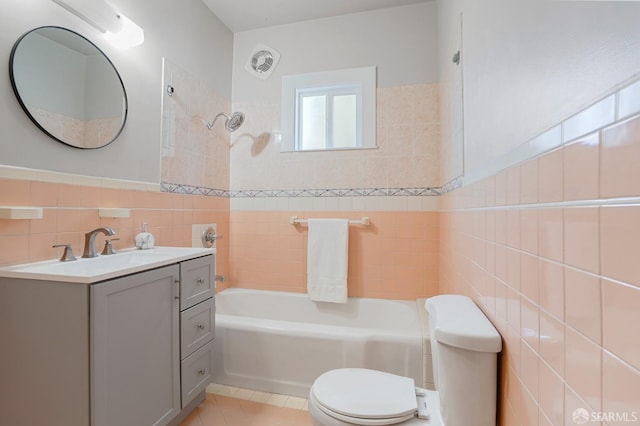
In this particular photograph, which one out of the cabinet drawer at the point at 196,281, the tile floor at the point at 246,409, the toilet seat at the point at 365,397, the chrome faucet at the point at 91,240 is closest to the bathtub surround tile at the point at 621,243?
Answer: the toilet seat at the point at 365,397

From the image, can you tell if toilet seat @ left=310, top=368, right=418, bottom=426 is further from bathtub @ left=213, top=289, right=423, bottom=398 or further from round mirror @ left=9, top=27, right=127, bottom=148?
round mirror @ left=9, top=27, right=127, bottom=148

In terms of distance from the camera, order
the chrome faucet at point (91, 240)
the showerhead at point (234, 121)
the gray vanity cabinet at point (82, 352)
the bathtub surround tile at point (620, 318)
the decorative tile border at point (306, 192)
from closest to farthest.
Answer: the bathtub surround tile at point (620, 318), the gray vanity cabinet at point (82, 352), the chrome faucet at point (91, 240), the decorative tile border at point (306, 192), the showerhead at point (234, 121)

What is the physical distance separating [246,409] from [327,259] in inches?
44.4

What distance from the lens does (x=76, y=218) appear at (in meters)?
1.36

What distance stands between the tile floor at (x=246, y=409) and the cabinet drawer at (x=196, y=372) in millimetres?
192

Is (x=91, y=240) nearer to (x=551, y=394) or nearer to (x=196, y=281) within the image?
(x=196, y=281)

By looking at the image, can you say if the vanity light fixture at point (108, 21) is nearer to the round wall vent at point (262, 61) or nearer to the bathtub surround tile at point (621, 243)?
the round wall vent at point (262, 61)

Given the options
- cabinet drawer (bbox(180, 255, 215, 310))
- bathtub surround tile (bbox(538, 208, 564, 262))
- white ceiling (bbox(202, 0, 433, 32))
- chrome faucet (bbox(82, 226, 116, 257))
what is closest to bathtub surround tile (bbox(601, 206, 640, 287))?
bathtub surround tile (bbox(538, 208, 564, 262))

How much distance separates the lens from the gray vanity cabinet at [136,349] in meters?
0.97

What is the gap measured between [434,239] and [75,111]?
2.39 meters

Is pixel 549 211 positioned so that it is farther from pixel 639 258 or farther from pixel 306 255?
pixel 306 255

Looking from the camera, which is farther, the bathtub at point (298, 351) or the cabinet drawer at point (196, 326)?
the bathtub at point (298, 351)

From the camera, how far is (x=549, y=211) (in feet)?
1.91

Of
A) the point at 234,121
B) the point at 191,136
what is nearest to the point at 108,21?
the point at 191,136
